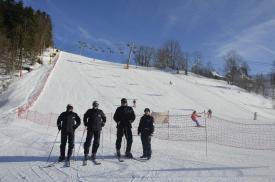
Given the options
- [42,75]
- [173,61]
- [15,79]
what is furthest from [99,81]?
[173,61]

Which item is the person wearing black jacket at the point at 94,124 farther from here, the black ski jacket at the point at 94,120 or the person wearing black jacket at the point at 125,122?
the person wearing black jacket at the point at 125,122

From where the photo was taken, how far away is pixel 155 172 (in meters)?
9.43

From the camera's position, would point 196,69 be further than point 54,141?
Yes

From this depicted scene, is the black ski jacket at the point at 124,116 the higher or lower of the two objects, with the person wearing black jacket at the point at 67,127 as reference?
higher

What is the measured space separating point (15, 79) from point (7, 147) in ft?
118

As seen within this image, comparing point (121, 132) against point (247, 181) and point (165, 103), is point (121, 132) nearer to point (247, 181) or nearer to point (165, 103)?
point (247, 181)

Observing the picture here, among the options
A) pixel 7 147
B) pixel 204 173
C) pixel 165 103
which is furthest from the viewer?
pixel 165 103

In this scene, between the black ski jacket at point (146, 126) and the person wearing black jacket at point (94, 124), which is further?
the black ski jacket at point (146, 126)

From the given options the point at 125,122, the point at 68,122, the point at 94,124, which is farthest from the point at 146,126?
the point at 68,122

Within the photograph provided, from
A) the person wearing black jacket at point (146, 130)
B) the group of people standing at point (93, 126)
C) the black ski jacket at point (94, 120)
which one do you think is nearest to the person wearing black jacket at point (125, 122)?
the group of people standing at point (93, 126)

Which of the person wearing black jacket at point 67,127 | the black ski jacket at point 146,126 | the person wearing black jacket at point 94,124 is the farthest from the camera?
the black ski jacket at point 146,126

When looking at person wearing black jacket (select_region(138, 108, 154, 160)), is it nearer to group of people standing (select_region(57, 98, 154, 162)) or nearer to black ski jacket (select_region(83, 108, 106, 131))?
group of people standing (select_region(57, 98, 154, 162))

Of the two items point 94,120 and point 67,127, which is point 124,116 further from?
point 67,127

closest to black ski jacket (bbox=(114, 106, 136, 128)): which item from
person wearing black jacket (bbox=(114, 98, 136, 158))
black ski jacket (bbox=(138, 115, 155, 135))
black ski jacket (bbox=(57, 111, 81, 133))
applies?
person wearing black jacket (bbox=(114, 98, 136, 158))
